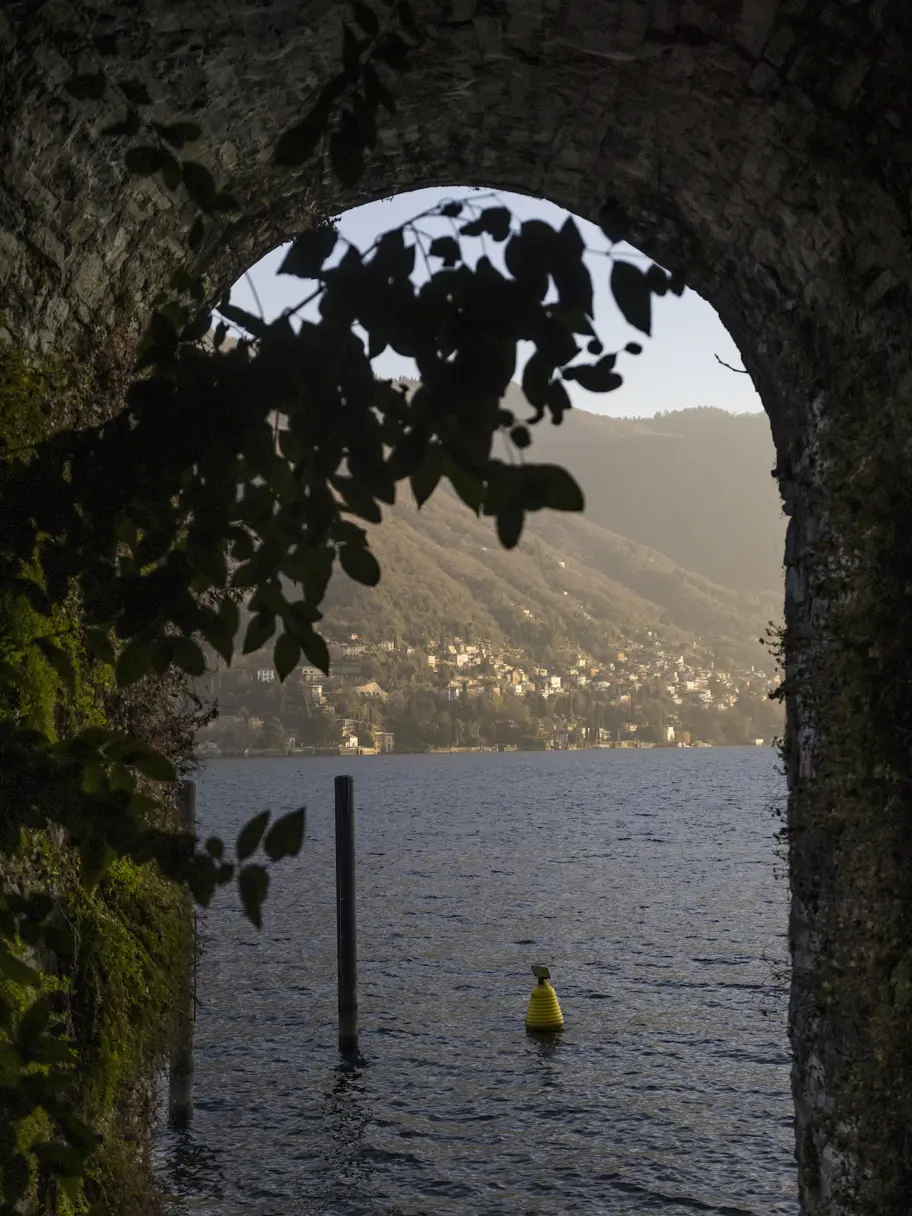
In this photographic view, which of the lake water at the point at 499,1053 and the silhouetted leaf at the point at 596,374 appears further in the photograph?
the lake water at the point at 499,1053

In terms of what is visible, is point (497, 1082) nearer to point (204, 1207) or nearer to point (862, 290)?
point (204, 1207)

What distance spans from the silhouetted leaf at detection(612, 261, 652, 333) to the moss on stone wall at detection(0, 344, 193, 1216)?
1.65m

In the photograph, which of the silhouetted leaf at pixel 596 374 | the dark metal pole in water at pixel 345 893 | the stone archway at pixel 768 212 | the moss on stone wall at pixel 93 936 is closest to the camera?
the silhouetted leaf at pixel 596 374

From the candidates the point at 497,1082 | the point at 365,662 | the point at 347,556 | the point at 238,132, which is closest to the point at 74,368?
the point at 238,132

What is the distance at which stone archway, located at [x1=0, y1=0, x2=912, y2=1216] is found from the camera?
2633 mm

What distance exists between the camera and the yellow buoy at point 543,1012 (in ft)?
55.5

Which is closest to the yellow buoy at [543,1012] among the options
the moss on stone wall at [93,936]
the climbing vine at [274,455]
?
the moss on stone wall at [93,936]

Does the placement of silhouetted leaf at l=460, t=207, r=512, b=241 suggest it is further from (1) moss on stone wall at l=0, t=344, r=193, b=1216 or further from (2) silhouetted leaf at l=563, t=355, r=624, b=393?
(1) moss on stone wall at l=0, t=344, r=193, b=1216

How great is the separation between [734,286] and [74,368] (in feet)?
6.24

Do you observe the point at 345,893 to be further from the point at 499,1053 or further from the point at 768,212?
the point at 768,212

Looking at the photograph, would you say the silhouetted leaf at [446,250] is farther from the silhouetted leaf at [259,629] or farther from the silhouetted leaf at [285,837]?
the silhouetted leaf at [285,837]

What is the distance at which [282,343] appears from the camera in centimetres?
113

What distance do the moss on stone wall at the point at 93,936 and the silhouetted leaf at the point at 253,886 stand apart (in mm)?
1429

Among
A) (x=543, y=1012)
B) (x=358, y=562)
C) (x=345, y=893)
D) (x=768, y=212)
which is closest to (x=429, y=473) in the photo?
(x=358, y=562)
